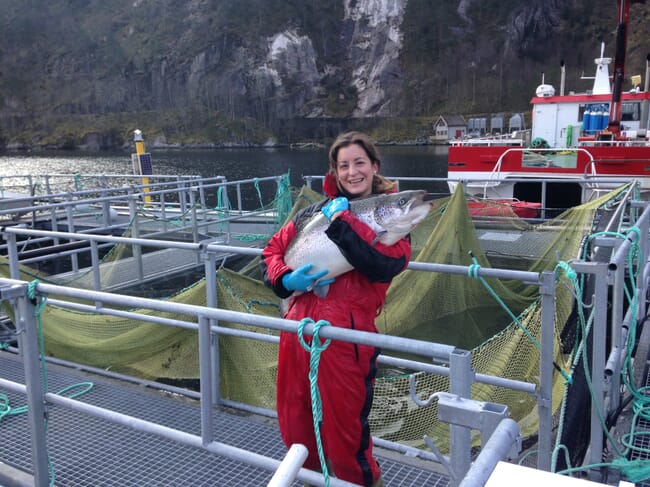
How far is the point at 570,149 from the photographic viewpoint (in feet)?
51.8

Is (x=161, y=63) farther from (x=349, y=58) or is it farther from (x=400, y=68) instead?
(x=400, y=68)

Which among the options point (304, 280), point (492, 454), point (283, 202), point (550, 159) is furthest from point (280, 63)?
point (492, 454)

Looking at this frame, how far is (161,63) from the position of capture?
141250 millimetres

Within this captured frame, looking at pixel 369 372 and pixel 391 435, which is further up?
pixel 369 372

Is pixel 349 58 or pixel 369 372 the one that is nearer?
pixel 369 372

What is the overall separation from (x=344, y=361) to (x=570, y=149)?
15.2 m

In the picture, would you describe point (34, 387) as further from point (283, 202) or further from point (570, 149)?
point (570, 149)

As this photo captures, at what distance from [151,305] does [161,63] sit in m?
150

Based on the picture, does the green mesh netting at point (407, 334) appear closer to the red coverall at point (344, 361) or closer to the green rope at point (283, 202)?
the red coverall at point (344, 361)

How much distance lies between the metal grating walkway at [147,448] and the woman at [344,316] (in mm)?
1014

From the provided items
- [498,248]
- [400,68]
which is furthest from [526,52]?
[498,248]

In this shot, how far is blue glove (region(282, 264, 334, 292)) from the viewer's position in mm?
2406

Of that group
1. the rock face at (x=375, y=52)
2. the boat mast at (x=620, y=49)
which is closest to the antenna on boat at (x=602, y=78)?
the boat mast at (x=620, y=49)

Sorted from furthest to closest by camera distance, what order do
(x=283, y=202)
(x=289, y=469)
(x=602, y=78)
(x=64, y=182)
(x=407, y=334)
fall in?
(x=64, y=182)
(x=602, y=78)
(x=283, y=202)
(x=407, y=334)
(x=289, y=469)
